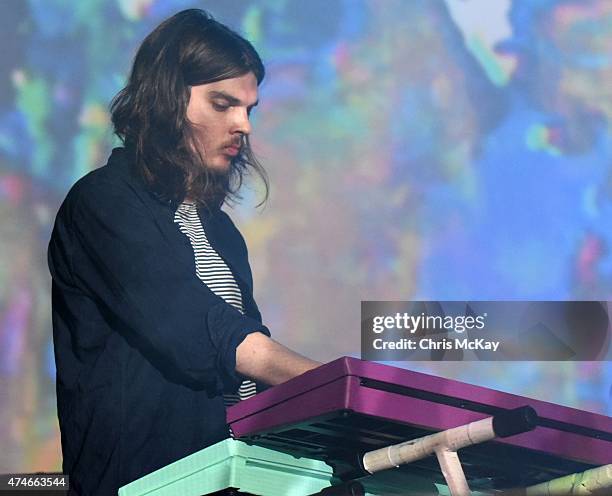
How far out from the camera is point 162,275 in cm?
292

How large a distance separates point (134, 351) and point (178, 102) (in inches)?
30.3

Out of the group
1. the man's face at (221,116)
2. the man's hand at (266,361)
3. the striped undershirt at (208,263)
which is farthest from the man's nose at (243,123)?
the man's hand at (266,361)

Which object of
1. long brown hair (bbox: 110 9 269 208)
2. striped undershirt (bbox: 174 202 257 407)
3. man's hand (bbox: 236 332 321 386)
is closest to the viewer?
man's hand (bbox: 236 332 321 386)

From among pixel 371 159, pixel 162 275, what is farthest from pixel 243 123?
pixel 162 275

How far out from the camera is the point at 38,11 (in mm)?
3516

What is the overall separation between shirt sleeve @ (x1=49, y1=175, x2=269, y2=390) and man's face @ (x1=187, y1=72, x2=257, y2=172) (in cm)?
29

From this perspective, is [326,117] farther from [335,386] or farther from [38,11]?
[335,386]

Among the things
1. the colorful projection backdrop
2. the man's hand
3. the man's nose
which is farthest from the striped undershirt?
the man's hand

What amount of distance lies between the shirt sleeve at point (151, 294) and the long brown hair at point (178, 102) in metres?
0.17

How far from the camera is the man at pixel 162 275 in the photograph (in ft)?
9.41

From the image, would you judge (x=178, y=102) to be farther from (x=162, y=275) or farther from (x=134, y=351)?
(x=134, y=351)

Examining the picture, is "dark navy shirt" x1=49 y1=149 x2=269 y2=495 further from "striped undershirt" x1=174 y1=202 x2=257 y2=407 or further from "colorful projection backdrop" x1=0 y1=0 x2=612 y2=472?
"colorful projection backdrop" x1=0 y1=0 x2=612 y2=472

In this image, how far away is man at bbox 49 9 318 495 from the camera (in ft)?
9.41

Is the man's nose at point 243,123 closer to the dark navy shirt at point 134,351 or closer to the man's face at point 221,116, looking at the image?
the man's face at point 221,116
